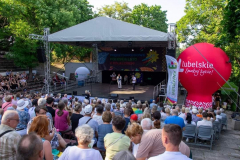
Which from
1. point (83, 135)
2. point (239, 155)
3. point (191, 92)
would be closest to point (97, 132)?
point (83, 135)

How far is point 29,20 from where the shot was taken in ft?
61.0

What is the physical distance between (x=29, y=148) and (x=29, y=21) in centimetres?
1921

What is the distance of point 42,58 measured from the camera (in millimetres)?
12711

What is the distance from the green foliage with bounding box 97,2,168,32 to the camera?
3434 cm

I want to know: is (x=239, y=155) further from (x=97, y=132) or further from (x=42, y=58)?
(x=42, y=58)

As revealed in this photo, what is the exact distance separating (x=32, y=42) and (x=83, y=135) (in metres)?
16.1

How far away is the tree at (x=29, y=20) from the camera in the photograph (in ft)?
53.5

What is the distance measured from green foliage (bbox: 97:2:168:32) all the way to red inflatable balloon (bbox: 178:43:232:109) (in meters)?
23.9

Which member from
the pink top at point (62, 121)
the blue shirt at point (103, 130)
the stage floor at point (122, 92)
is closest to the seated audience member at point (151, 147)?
the blue shirt at point (103, 130)

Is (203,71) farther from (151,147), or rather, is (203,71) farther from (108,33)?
(151,147)

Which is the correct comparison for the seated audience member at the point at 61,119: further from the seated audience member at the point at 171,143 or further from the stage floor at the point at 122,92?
the stage floor at the point at 122,92

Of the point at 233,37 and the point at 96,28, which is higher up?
the point at 96,28

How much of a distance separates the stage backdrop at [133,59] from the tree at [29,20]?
173 inches

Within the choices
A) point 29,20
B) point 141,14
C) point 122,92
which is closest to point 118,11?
point 141,14
